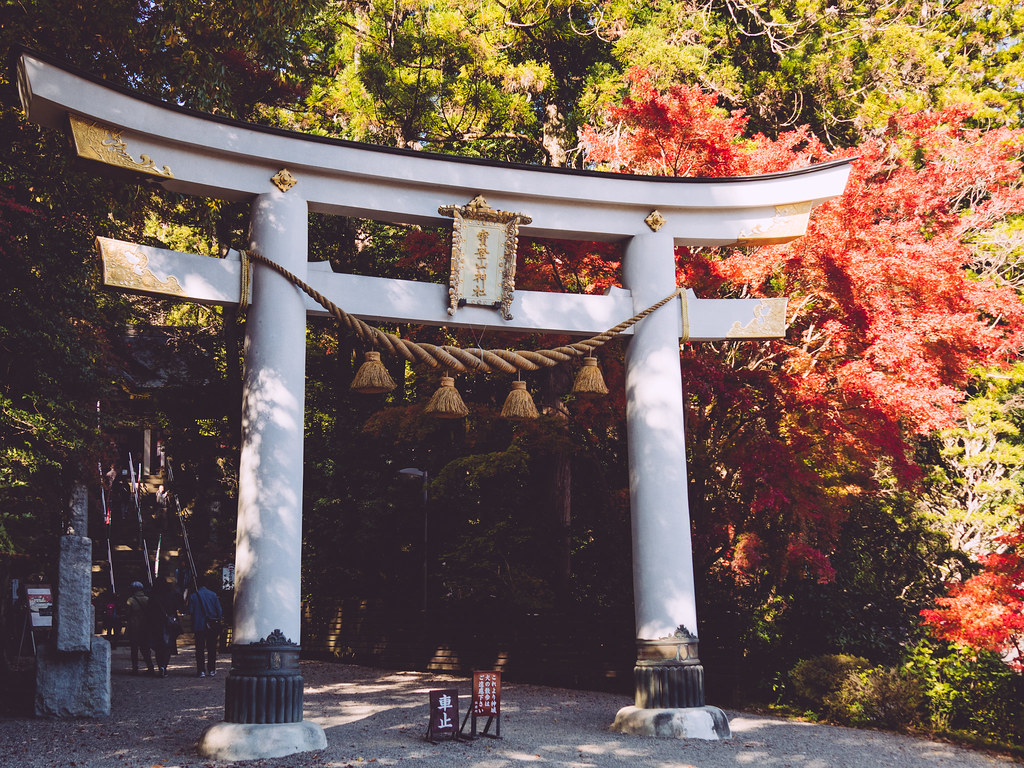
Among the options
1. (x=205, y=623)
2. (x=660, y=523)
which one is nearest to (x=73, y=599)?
(x=205, y=623)

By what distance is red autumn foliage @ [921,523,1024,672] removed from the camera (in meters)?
7.46

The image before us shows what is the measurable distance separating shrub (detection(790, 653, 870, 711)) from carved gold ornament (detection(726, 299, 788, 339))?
3924 millimetres

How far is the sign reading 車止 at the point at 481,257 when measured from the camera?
7.27 metres

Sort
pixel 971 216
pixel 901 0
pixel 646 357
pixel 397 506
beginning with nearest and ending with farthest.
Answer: pixel 646 357 < pixel 971 216 < pixel 397 506 < pixel 901 0

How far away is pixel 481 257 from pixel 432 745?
13.5 ft

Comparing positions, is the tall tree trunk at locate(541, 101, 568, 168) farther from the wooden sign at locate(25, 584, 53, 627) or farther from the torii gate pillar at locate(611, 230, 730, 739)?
the wooden sign at locate(25, 584, 53, 627)

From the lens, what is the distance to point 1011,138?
46.0 feet

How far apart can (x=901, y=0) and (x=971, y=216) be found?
23.8ft

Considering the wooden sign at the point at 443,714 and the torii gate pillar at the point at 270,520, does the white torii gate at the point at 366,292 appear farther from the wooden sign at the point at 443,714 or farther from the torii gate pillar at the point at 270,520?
the wooden sign at the point at 443,714

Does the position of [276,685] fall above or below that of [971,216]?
below

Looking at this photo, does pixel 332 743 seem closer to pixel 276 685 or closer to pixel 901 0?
pixel 276 685

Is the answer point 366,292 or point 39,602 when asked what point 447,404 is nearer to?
point 366,292

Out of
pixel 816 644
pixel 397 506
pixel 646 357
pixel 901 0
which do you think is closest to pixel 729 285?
pixel 646 357

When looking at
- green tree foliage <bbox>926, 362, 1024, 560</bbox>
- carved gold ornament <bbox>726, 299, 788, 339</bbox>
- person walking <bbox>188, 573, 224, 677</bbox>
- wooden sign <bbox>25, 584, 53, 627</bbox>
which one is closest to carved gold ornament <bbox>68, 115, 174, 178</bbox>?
carved gold ornament <bbox>726, 299, 788, 339</bbox>
